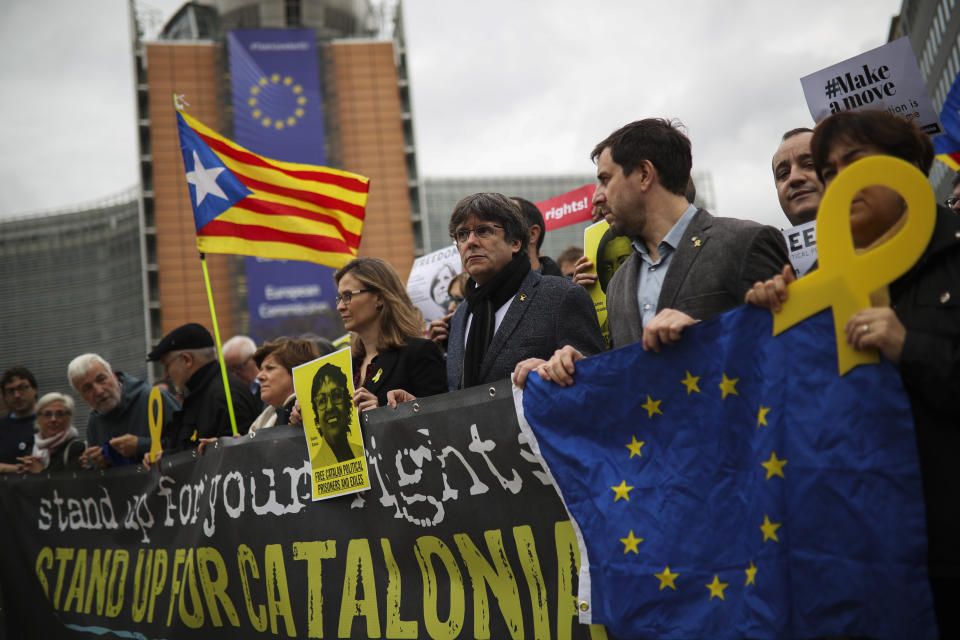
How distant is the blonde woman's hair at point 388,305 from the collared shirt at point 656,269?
1.51 metres

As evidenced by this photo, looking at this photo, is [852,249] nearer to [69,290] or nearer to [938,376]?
[938,376]

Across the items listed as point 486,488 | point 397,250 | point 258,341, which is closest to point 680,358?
point 486,488

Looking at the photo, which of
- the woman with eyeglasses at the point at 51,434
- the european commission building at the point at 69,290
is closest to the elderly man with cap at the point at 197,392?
the woman with eyeglasses at the point at 51,434

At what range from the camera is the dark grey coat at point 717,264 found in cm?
259

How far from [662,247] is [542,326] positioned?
634 mm

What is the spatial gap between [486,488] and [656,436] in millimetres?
873

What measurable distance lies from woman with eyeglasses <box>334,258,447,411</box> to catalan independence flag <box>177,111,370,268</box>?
1.13 meters

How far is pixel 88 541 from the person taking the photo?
5.63m

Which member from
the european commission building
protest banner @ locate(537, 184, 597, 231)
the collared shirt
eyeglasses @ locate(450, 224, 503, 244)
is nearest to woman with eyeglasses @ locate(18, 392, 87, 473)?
protest banner @ locate(537, 184, 597, 231)

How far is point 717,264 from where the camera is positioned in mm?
2648

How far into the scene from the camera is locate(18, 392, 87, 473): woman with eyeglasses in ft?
21.3

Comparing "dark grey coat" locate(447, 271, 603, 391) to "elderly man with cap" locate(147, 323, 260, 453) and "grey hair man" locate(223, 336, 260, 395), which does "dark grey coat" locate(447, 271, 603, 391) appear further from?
"grey hair man" locate(223, 336, 260, 395)

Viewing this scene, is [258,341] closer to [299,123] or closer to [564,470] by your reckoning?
[299,123]

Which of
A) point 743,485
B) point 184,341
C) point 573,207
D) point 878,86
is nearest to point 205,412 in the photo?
point 184,341
